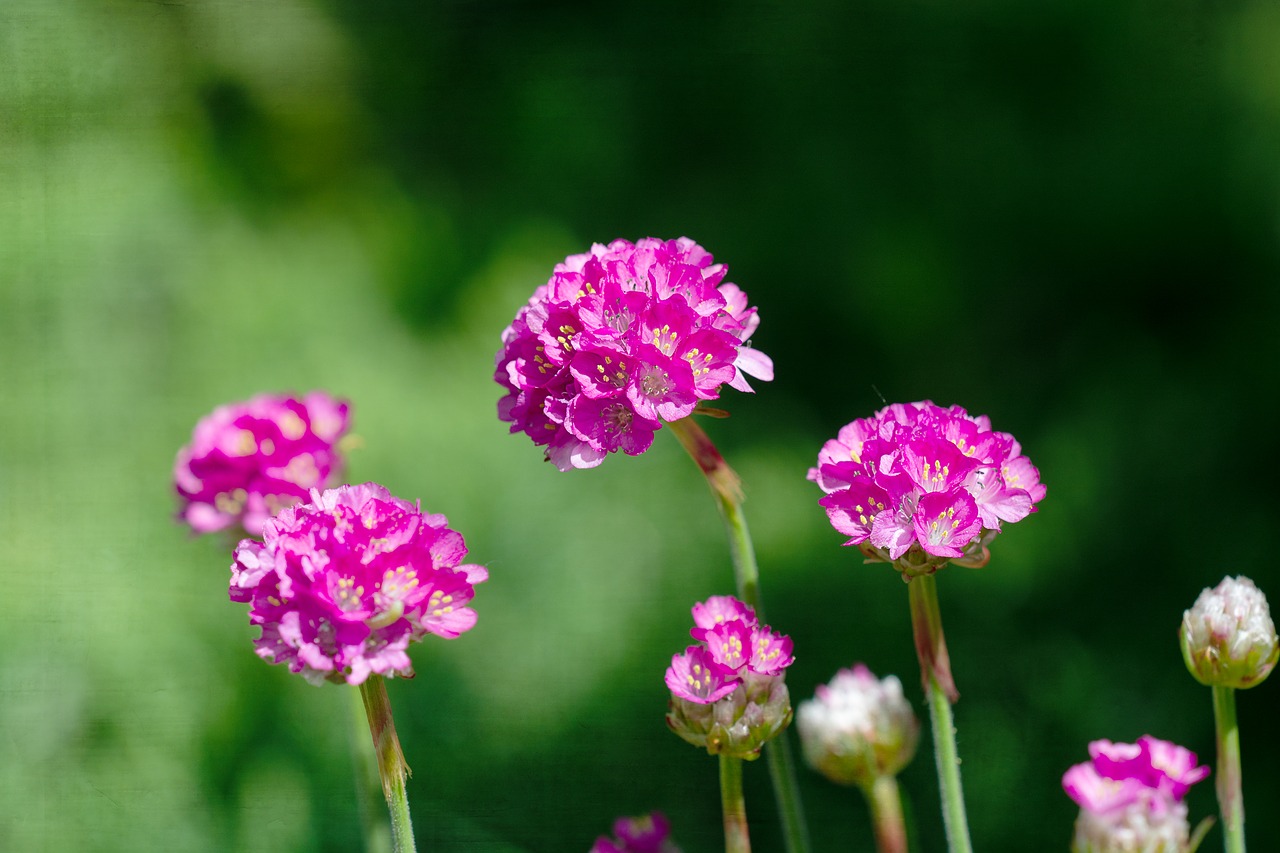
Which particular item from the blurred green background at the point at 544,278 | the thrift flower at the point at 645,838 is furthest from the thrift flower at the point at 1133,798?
the blurred green background at the point at 544,278

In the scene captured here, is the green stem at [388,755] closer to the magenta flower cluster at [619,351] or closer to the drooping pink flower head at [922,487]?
the magenta flower cluster at [619,351]

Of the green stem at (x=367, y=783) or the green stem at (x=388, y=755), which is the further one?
the green stem at (x=367, y=783)

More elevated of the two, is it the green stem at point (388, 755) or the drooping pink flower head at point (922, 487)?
the drooping pink flower head at point (922, 487)

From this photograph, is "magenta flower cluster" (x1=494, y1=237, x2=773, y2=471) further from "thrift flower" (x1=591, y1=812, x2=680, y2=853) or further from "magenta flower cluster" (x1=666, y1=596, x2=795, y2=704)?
"thrift flower" (x1=591, y1=812, x2=680, y2=853)

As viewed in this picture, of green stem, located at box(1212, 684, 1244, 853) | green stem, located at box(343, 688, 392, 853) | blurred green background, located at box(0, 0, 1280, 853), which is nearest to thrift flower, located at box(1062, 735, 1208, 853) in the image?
green stem, located at box(1212, 684, 1244, 853)

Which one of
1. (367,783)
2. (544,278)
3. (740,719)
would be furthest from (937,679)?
(544,278)

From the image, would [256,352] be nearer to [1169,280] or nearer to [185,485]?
[185,485]

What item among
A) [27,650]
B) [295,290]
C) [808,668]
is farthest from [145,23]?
[808,668]

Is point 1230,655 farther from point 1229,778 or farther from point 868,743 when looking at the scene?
point 868,743
